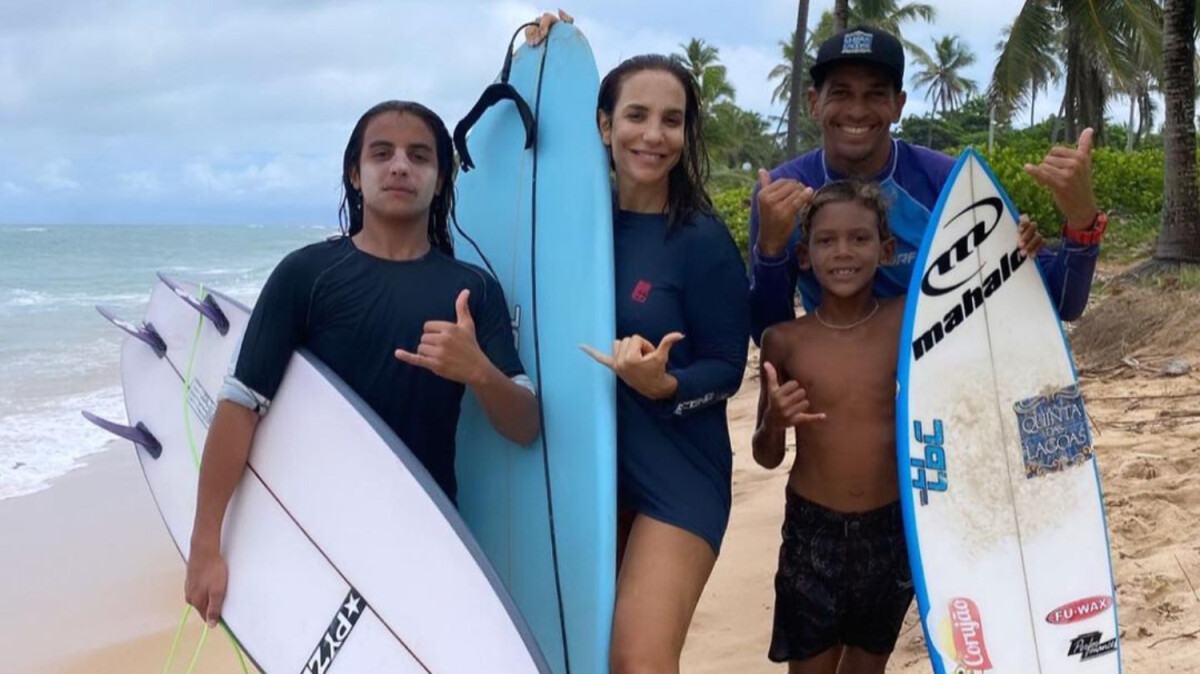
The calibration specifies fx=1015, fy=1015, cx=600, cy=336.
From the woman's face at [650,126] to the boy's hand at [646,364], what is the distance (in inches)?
15.2

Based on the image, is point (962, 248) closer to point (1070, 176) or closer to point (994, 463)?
point (1070, 176)

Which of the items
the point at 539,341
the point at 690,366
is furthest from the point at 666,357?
the point at 539,341

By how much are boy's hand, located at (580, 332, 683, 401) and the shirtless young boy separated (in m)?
0.36

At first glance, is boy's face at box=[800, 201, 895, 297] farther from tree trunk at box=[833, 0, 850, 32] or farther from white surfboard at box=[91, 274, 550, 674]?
tree trunk at box=[833, 0, 850, 32]

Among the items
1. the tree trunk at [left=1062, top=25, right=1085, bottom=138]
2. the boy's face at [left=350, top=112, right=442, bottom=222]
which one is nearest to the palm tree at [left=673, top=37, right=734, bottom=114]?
the tree trunk at [left=1062, top=25, right=1085, bottom=138]

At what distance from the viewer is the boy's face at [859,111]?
2.31m

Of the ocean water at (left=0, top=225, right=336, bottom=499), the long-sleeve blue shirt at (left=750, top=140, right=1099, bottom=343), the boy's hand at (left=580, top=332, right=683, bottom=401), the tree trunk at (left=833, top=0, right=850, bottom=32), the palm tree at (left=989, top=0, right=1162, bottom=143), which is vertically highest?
the tree trunk at (left=833, top=0, right=850, bottom=32)

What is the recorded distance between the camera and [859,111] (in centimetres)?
231

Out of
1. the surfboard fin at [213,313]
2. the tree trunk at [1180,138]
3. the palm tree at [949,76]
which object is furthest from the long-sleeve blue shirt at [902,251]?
the palm tree at [949,76]

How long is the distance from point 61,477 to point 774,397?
224 inches

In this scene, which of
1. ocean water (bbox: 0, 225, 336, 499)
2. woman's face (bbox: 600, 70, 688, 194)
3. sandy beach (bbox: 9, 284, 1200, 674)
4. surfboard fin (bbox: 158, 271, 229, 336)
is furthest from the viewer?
ocean water (bbox: 0, 225, 336, 499)

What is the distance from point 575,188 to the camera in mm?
2471

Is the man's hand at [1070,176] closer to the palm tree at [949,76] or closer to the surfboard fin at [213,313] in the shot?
the surfboard fin at [213,313]

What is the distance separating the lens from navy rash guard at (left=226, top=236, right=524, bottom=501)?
81.1 inches
